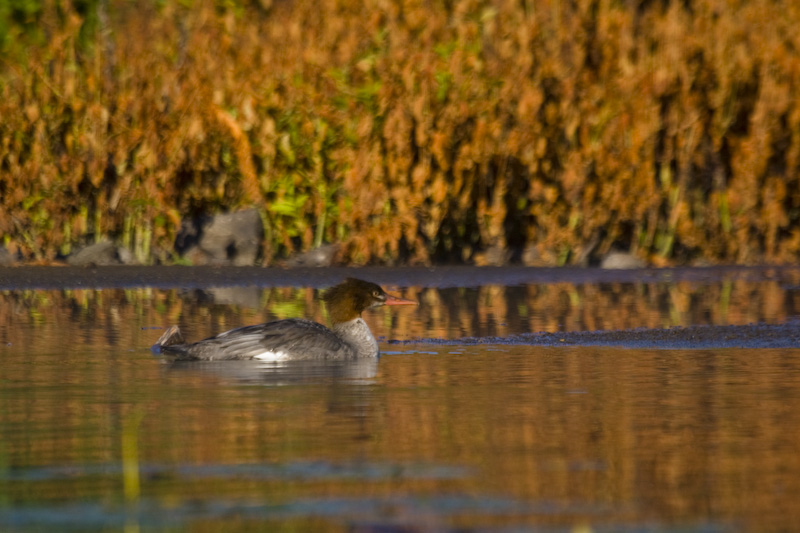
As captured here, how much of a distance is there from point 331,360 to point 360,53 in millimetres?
8735

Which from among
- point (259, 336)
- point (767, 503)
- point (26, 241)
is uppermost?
point (26, 241)

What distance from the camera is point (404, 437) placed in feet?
22.6

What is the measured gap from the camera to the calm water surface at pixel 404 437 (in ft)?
17.5

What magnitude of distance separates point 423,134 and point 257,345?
28.1ft

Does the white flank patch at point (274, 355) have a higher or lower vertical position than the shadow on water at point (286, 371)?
higher

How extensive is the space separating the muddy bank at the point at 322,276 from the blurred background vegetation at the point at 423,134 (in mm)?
1090

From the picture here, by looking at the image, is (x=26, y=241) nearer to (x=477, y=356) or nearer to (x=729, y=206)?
(x=729, y=206)

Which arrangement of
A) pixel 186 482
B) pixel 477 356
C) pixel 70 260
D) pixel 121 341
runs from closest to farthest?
pixel 186 482 → pixel 477 356 → pixel 121 341 → pixel 70 260

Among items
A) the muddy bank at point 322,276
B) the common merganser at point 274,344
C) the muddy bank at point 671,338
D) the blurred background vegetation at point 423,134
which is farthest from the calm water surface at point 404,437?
the blurred background vegetation at point 423,134

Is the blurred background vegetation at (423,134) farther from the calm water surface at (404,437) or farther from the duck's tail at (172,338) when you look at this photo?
the duck's tail at (172,338)

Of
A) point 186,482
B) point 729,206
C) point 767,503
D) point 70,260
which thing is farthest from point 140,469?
point 729,206

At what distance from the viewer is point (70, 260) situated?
1791 centimetres

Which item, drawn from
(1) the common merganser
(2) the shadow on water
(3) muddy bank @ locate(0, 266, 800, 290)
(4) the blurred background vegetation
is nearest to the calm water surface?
(2) the shadow on water

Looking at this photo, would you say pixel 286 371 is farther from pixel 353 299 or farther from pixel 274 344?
pixel 353 299
